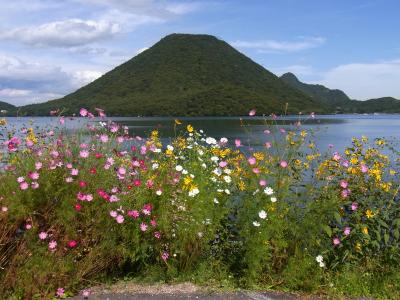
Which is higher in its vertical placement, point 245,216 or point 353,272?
point 245,216

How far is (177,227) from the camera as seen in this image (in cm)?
472

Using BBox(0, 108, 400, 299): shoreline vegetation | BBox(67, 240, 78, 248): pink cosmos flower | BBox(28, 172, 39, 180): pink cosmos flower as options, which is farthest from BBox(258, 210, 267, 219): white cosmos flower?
BBox(28, 172, 39, 180): pink cosmos flower

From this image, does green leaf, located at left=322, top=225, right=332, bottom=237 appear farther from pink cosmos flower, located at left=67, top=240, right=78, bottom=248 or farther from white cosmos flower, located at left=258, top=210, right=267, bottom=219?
pink cosmos flower, located at left=67, top=240, right=78, bottom=248

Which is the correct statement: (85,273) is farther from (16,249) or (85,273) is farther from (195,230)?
(195,230)

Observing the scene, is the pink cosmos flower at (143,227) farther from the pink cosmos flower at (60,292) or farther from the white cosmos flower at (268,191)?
the white cosmos flower at (268,191)

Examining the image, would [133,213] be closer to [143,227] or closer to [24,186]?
[143,227]

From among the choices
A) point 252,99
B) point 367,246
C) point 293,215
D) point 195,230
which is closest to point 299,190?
point 293,215

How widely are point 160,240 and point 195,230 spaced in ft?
1.18

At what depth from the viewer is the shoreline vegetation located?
4363 millimetres

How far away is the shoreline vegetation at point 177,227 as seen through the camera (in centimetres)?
436

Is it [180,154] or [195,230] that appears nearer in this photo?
[195,230]

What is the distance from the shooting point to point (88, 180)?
4.67 m

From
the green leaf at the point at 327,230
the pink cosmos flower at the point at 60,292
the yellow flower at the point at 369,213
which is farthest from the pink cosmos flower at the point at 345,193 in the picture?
the pink cosmos flower at the point at 60,292

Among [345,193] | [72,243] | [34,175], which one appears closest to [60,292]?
[72,243]
